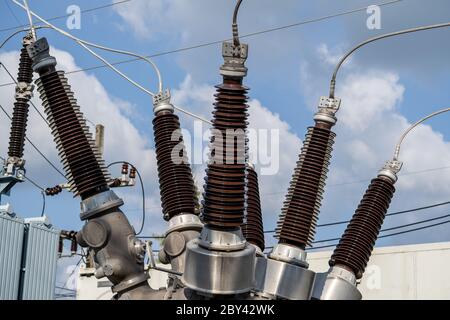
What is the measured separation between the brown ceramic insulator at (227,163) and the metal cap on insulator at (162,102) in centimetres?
325

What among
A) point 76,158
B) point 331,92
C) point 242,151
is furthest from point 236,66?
point 76,158

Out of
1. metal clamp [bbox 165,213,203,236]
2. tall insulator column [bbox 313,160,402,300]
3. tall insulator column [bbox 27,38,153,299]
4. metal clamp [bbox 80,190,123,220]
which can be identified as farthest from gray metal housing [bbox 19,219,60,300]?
tall insulator column [bbox 313,160,402,300]

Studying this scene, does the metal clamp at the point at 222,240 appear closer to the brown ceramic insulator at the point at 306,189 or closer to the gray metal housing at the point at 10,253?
the brown ceramic insulator at the point at 306,189

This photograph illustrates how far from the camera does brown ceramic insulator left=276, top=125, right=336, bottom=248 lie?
1018 cm

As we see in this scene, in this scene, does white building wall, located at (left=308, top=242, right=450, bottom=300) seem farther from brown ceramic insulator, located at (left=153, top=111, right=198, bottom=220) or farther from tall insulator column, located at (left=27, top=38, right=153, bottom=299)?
tall insulator column, located at (left=27, top=38, right=153, bottom=299)

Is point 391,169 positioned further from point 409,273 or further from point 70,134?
point 409,273

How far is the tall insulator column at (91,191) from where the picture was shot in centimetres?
1019

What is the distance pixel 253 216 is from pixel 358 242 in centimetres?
174

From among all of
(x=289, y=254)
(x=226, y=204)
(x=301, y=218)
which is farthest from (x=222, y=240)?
(x=301, y=218)

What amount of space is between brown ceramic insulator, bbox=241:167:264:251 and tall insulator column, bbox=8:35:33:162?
7.74 meters

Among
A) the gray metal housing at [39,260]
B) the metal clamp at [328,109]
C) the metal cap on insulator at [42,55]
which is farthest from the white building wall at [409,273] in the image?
the metal cap on insulator at [42,55]

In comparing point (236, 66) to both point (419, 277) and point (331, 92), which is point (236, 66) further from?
point (419, 277)
